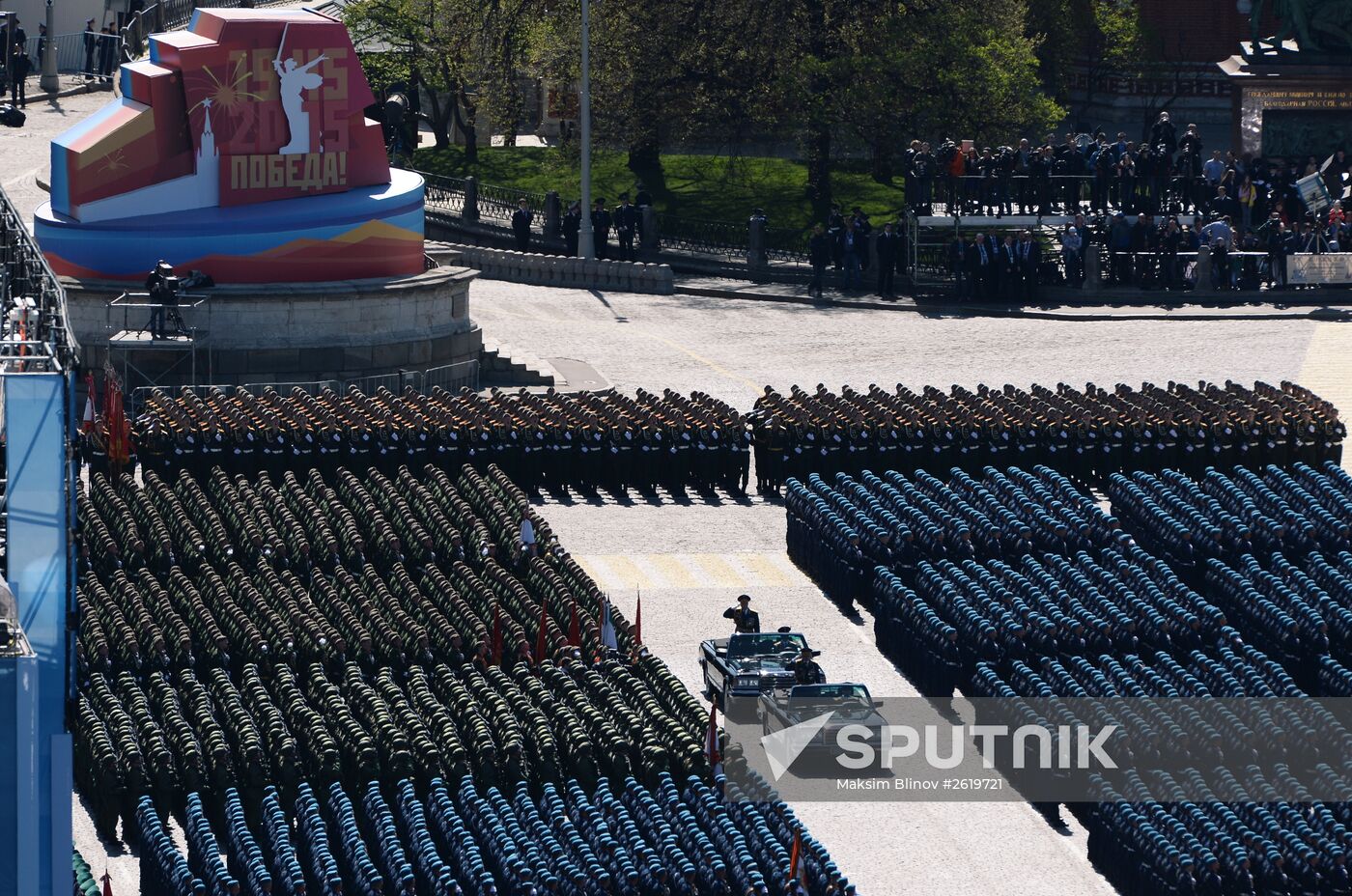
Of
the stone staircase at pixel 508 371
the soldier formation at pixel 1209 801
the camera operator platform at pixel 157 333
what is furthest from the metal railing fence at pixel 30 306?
the stone staircase at pixel 508 371

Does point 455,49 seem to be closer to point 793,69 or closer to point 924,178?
point 793,69

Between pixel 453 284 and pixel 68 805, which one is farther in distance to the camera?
pixel 453 284

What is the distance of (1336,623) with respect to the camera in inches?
1415

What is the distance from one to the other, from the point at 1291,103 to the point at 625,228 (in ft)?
46.6

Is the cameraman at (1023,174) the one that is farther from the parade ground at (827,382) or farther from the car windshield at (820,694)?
the car windshield at (820,694)

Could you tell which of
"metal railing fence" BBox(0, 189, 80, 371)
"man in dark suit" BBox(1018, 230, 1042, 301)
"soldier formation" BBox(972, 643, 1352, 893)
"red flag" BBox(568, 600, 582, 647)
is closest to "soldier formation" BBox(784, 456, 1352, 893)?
"soldier formation" BBox(972, 643, 1352, 893)

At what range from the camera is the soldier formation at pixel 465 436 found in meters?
43.1

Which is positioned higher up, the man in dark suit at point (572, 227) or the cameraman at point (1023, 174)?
the cameraman at point (1023, 174)

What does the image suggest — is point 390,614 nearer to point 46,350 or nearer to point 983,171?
point 46,350

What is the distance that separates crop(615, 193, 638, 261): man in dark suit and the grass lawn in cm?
369

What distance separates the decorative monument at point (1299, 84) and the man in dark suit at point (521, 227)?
49.4 ft

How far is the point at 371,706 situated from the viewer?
3192cm

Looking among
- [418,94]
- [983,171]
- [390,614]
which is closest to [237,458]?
[390,614]

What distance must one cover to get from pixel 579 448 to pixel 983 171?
16670 millimetres
